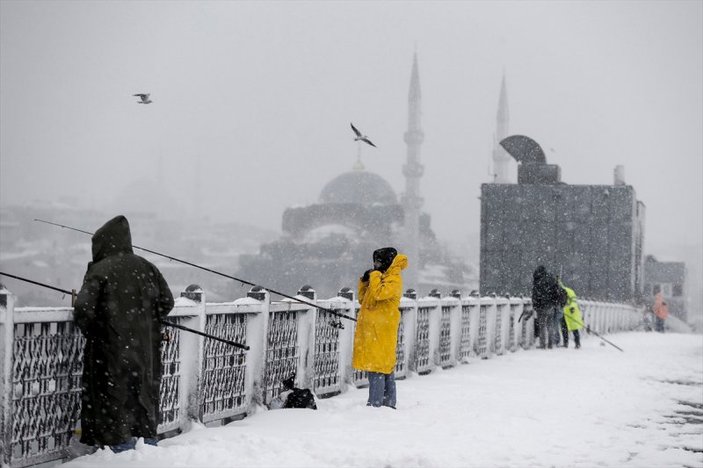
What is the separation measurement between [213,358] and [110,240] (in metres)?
2.02

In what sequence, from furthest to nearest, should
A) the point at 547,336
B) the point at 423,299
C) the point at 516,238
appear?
1. the point at 516,238
2. the point at 547,336
3. the point at 423,299

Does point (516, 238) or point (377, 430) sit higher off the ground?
point (516, 238)


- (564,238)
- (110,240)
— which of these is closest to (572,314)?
(110,240)

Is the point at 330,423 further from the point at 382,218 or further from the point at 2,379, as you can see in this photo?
the point at 382,218

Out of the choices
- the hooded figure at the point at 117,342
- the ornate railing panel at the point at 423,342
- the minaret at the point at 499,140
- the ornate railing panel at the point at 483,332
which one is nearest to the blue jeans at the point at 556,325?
the ornate railing panel at the point at 483,332

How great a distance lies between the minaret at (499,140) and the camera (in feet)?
438

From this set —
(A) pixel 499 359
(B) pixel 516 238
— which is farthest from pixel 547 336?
(B) pixel 516 238

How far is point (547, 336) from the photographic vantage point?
21422 millimetres

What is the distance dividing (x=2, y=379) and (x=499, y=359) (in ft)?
39.3

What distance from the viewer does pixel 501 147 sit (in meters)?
136

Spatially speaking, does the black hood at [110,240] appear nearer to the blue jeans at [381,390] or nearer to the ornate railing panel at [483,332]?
the blue jeans at [381,390]

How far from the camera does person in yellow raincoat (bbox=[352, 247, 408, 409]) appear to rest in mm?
8734

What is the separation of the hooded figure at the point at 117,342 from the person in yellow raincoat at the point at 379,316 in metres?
2.83

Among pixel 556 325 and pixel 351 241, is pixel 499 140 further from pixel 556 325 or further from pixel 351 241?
pixel 556 325
